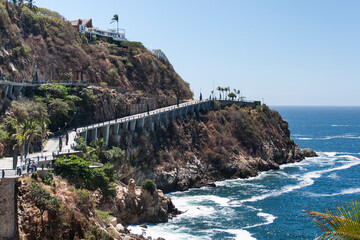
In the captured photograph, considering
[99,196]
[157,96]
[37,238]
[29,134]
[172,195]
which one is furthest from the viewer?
[157,96]

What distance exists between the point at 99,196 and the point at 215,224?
17.7 meters

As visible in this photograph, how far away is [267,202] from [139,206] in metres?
23.8

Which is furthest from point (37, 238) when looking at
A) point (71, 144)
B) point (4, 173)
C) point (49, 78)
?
point (49, 78)

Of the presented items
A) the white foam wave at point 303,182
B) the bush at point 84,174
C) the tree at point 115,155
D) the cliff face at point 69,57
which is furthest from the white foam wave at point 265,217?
the cliff face at point 69,57

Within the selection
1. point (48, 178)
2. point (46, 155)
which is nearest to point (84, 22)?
point (46, 155)

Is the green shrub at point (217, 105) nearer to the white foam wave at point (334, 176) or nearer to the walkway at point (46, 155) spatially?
the white foam wave at point (334, 176)

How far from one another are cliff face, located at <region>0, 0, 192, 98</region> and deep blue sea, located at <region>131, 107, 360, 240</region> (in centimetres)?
3648

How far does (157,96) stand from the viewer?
328 ft

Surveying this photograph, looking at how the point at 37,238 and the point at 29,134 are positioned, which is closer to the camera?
the point at 37,238

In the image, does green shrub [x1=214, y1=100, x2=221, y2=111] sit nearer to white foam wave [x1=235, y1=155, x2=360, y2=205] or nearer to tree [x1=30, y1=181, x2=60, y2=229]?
white foam wave [x1=235, y1=155, x2=360, y2=205]

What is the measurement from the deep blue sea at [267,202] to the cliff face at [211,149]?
350 centimetres

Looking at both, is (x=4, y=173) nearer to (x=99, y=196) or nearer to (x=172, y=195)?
(x=99, y=196)

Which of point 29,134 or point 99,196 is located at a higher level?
point 29,134

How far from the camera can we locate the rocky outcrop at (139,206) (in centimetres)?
5222
